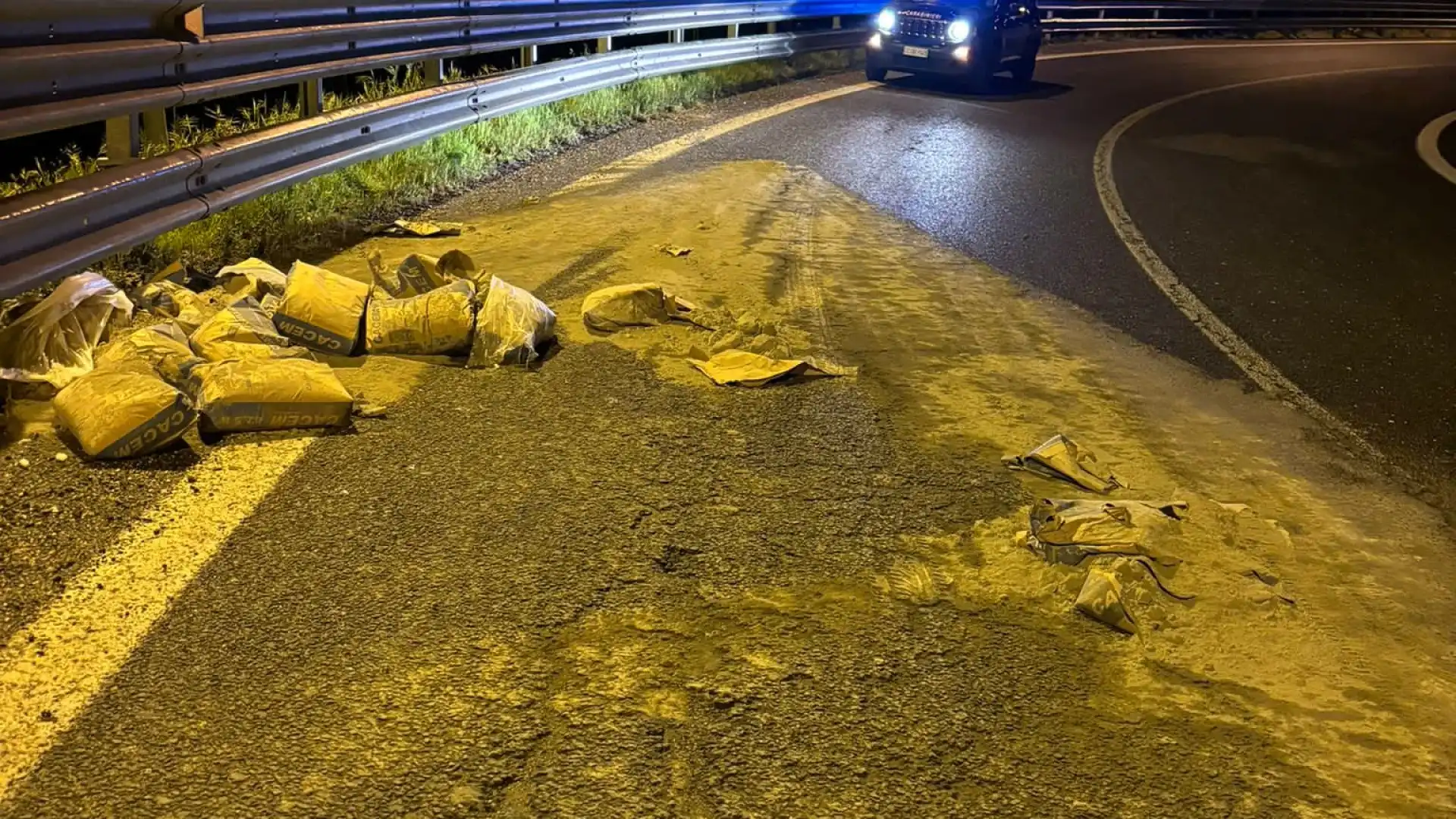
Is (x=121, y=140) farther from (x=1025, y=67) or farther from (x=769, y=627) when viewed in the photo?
(x=1025, y=67)

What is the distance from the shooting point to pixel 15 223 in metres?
4.58

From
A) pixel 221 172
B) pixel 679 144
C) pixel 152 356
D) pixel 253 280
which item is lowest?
pixel 152 356

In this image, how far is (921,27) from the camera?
677 inches

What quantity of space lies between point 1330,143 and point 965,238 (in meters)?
8.19

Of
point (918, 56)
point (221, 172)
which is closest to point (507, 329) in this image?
point (221, 172)

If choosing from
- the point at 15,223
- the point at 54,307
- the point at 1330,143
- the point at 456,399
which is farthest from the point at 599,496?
the point at 1330,143

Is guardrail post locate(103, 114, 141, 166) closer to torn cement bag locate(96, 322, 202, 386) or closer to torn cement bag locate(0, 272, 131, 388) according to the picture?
torn cement bag locate(0, 272, 131, 388)

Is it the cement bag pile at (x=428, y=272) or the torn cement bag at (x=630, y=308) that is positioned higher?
the cement bag pile at (x=428, y=272)

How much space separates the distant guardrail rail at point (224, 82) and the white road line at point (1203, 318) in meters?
4.92

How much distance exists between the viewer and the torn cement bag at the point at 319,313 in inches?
194

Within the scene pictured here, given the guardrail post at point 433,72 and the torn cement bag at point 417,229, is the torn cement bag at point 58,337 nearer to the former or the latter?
the torn cement bag at point 417,229

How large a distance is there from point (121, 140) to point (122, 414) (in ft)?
7.34

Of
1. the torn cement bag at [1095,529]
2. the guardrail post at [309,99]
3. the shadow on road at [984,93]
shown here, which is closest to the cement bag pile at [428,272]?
the guardrail post at [309,99]

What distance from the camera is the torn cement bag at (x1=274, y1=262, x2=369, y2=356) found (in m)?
4.92
